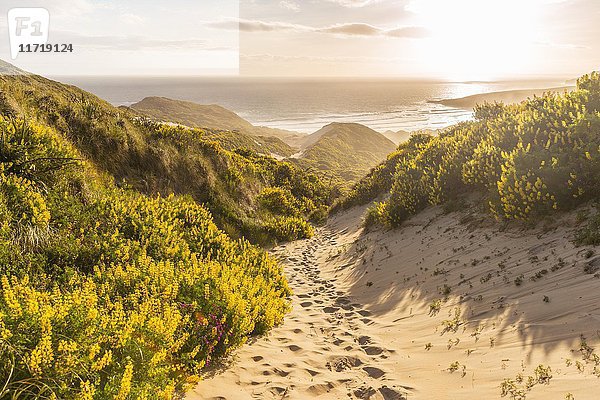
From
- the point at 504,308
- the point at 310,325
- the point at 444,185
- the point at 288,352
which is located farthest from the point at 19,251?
the point at 444,185

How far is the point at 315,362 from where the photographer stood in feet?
16.9

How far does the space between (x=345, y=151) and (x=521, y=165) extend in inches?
2137

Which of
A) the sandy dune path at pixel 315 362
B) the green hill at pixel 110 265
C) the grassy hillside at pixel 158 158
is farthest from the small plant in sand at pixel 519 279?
the grassy hillside at pixel 158 158

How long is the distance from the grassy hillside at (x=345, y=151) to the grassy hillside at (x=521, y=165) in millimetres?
23960

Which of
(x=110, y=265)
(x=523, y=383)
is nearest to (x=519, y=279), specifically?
(x=523, y=383)

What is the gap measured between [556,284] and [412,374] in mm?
2493

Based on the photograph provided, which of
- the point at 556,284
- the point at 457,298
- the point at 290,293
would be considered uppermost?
the point at 556,284

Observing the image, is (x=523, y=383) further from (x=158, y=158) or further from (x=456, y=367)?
(x=158, y=158)

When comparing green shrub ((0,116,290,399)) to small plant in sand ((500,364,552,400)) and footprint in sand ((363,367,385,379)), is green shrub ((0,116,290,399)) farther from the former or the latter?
small plant in sand ((500,364,552,400))

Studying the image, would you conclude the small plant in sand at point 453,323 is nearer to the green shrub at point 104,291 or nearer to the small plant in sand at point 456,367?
the small plant in sand at point 456,367

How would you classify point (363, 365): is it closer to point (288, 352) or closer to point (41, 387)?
point (288, 352)

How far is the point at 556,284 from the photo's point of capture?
522 centimetres

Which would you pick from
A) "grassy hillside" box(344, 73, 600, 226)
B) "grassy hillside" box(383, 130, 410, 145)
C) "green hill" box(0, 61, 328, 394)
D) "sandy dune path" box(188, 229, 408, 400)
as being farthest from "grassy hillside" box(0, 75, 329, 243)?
"grassy hillside" box(383, 130, 410, 145)

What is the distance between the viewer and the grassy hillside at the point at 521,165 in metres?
7.09
